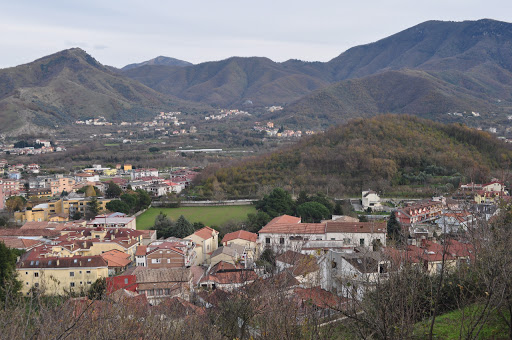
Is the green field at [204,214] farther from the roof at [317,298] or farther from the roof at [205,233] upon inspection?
the roof at [317,298]

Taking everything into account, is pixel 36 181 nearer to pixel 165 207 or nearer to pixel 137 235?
pixel 165 207

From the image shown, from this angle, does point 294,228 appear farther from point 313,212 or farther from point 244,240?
point 313,212

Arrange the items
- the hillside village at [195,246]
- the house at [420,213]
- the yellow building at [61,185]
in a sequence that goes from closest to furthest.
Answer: the hillside village at [195,246] < the house at [420,213] < the yellow building at [61,185]

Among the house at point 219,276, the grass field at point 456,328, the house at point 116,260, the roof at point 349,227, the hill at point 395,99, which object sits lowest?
the house at point 116,260

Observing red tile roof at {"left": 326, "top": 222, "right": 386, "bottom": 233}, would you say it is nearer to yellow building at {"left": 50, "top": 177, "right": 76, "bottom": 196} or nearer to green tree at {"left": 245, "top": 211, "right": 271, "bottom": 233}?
green tree at {"left": 245, "top": 211, "right": 271, "bottom": 233}

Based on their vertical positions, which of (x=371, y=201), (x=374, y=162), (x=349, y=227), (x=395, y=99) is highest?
(x=395, y=99)

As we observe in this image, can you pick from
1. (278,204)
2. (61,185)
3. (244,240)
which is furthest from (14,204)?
(244,240)

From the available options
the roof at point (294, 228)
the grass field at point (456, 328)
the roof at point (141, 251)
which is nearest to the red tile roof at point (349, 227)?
the roof at point (294, 228)

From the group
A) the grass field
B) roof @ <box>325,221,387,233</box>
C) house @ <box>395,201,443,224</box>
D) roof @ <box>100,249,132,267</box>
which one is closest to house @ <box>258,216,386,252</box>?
roof @ <box>325,221,387,233</box>
